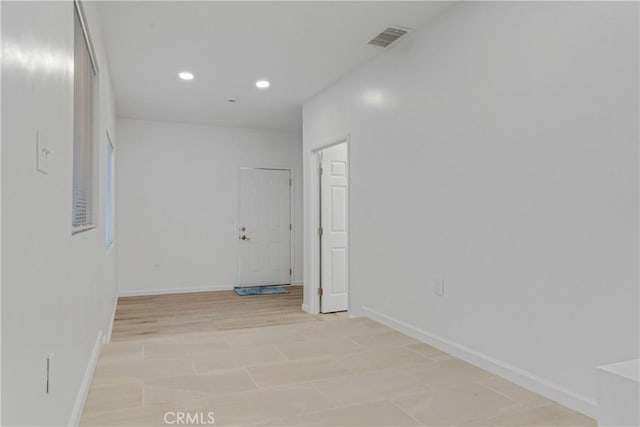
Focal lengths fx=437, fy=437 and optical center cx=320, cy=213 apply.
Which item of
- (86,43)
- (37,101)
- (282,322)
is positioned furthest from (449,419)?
(282,322)

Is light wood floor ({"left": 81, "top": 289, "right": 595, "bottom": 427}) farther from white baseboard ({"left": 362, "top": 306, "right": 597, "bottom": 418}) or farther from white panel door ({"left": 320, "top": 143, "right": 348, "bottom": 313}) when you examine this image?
white panel door ({"left": 320, "top": 143, "right": 348, "bottom": 313})

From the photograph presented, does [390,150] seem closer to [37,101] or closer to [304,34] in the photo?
[304,34]

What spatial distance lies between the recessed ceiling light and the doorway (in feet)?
3.27

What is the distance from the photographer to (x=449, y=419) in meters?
2.06

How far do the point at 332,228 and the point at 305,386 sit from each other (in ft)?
9.91

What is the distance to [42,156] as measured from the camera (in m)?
1.34

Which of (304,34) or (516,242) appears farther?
(304,34)

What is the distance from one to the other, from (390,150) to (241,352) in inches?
79.3

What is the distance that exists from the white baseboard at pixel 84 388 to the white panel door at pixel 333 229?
2884 mm

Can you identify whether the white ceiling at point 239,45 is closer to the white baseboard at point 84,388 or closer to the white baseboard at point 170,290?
the white baseboard at point 84,388

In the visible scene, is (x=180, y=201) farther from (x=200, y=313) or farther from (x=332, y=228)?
(x=332, y=228)

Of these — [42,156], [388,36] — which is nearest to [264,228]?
[388,36]

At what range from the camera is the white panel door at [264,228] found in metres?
7.25

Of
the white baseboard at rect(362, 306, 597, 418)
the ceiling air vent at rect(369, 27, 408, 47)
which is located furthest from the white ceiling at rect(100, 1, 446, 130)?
the white baseboard at rect(362, 306, 597, 418)
